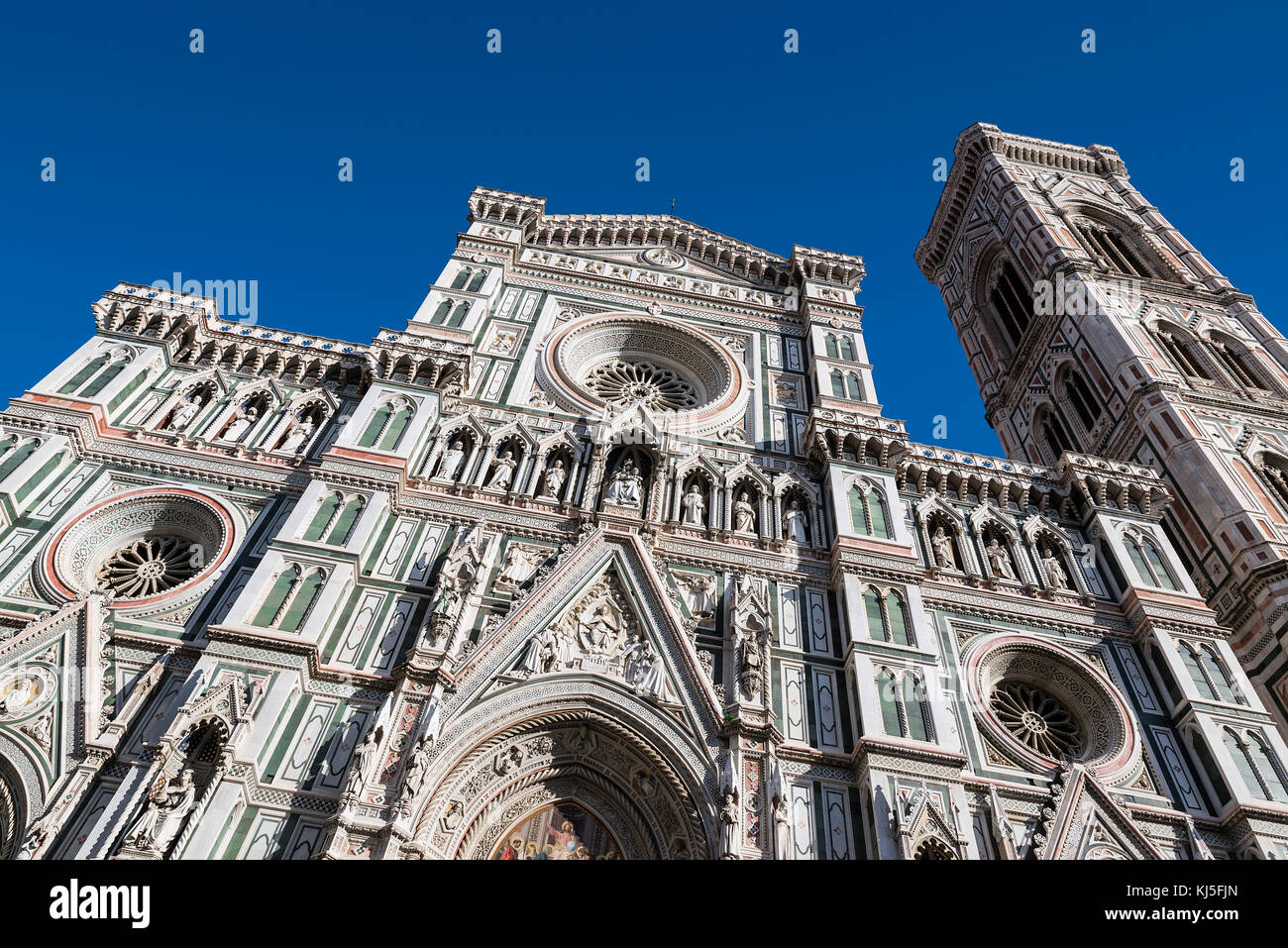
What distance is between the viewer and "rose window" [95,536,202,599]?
13.5 meters

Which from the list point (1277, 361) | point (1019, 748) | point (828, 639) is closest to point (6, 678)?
point (828, 639)

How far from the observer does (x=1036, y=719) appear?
1420 centimetres

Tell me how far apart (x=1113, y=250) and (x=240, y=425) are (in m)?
28.5

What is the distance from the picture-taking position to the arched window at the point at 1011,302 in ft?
102

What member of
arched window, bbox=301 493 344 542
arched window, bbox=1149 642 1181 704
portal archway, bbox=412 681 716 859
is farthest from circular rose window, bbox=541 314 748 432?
arched window, bbox=1149 642 1181 704

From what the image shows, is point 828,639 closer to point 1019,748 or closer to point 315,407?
point 1019,748

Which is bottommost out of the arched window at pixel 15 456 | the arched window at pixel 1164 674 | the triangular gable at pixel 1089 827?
the triangular gable at pixel 1089 827

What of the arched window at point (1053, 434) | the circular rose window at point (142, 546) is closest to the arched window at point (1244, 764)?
the arched window at point (1053, 434)

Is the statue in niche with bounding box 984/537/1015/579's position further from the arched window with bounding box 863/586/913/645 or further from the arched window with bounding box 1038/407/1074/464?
the arched window with bounding box 1038/407/1074/464

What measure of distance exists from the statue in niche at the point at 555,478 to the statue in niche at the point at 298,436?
4.39 metres

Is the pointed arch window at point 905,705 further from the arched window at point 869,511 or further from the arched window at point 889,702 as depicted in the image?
the arched window at point 869,511

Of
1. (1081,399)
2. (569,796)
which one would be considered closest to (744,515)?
(569,796)

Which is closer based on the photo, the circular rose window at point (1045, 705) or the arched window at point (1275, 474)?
the circular rose window at point (1045, 705)

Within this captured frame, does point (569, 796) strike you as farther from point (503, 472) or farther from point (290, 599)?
point (503, 472)
